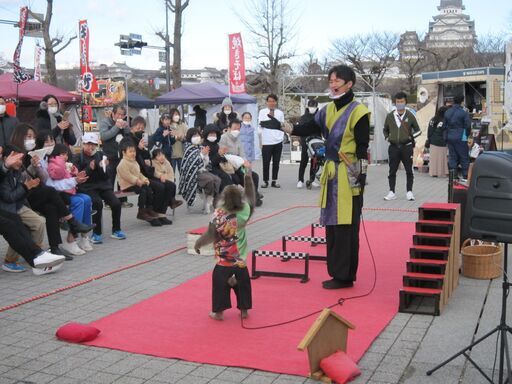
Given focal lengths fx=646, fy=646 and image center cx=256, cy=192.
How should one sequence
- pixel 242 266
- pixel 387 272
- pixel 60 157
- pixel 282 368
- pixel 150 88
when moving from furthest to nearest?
pixel 150 88
pixel 60 157
pixel 387 272
pixel 242 266
pixel 282 368

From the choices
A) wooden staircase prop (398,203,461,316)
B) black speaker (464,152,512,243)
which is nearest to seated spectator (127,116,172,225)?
wooden staircase prop (398,203,461,316)

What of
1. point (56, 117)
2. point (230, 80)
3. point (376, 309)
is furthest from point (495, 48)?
point (376, 309)

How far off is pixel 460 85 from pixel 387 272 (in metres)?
13.5

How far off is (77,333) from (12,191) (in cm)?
259

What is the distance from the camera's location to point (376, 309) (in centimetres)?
535

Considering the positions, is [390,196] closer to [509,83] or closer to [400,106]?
[400,106]

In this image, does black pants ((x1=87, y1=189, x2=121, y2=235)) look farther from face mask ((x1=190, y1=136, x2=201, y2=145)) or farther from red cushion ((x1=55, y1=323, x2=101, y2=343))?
red cushion ((x1=55, y1=323, x2=101, y2=343))

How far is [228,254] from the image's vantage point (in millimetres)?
5105

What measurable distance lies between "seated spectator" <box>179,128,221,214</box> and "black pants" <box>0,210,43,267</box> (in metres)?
4.08

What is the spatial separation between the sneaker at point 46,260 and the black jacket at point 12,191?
0.57m

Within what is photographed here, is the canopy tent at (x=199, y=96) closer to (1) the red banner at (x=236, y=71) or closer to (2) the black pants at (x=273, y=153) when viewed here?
(1) the red banner at (x=236, y=71)

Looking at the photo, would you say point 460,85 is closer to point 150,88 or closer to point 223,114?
point 223,114

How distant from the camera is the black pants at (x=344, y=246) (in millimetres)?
5906

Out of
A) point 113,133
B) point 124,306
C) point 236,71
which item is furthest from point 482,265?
point 236,71
